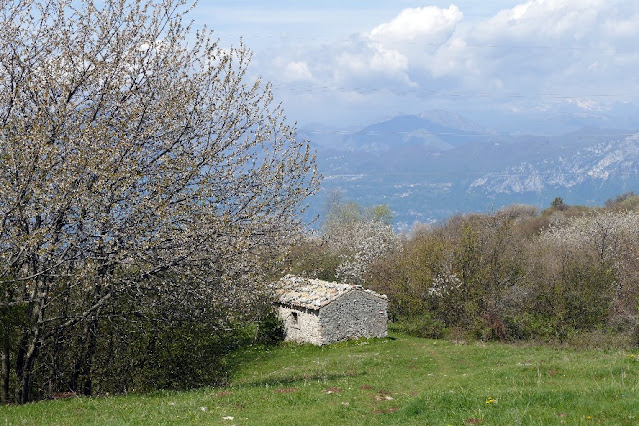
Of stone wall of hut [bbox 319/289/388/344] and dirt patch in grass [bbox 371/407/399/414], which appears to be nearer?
dirt patch in grass [bbox 371/407/399/414]

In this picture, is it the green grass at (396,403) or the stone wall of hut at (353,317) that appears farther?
the stone wall of hut at (353,317)

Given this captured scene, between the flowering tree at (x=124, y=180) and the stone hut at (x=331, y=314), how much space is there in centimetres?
2528

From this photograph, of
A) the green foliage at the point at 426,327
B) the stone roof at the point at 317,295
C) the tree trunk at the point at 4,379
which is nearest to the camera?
the tree trunk at the point at 4,379

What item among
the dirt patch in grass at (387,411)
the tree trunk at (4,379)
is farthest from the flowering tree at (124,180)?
the dirt patch in grass at (387,411)

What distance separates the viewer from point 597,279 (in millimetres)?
49188

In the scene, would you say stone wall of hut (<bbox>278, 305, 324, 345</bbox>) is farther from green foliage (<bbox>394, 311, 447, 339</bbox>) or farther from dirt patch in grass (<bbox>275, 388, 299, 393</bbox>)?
dirt patch in grass (<bbox>275, 388, 299, 393</bbox>)

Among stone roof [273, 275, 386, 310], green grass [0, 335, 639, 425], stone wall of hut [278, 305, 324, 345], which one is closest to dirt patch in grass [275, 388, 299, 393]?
green grass [0, 335, 639, 425]

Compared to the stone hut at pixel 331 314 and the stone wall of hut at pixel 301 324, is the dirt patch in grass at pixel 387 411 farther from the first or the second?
the stone wall of hut at pixel 301 324

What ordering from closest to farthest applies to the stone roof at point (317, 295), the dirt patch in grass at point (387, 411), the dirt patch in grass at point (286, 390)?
the dirt patch in grass at point (387, 411) → the dirt patch in grass at point (286, 390) → the stone roof at point (317, 295)

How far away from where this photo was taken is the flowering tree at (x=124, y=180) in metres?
16.9

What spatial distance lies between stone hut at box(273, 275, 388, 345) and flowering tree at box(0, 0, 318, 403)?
995 inches

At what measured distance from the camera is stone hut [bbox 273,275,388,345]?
4597cm

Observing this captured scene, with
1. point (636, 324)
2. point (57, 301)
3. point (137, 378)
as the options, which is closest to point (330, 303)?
point (636, 324)

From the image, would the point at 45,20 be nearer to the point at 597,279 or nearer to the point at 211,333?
the point at 211,333
